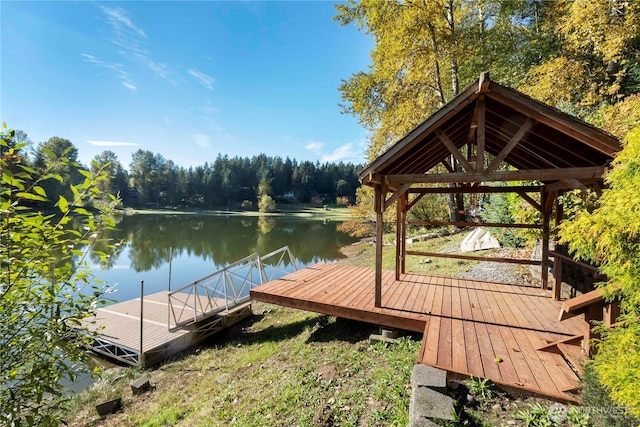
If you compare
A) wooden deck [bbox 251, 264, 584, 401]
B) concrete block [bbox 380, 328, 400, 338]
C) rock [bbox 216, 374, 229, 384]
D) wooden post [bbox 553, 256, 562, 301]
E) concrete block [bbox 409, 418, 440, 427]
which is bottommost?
rock [bbox 216, 374, 229, 384]

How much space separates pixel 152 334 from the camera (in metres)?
7.52

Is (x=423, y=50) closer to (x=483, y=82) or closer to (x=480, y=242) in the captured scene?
(x=480, y=242)

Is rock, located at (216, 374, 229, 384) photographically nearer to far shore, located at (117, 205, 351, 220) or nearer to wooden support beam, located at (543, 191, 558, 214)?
wooden support beam, located at (543, 191, 558, 214)

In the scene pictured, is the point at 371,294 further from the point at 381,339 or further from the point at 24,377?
the point at 24,377

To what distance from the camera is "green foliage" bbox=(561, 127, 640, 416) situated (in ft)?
6.26

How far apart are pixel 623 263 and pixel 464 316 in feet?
8.14

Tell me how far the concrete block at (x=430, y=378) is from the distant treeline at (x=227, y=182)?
49316 mm

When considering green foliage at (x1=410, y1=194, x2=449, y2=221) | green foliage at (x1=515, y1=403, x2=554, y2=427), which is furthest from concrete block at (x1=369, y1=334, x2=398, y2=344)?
green foliage at (x1=410, y1=194, x2=449, y2=221)

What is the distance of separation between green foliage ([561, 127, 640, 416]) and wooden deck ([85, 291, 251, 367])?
24.6 ft

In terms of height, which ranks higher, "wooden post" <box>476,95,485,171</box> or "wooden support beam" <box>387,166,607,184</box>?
"wooden post" <box>476,95,485,171</box>

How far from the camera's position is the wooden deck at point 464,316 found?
9.74 ft

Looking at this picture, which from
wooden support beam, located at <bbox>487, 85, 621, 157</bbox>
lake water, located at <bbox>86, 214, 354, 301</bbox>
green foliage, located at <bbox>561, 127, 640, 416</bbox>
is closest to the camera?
green foliage, located at <bbox>561, 127, 640, 416</bbox>

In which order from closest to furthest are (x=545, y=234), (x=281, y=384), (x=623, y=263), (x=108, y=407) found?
(x=623, y=263), (x=281, y=384), (x=108, y=407), (x=545, y=234)

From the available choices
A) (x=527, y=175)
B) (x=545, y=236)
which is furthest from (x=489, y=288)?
(x=527, y=175)
